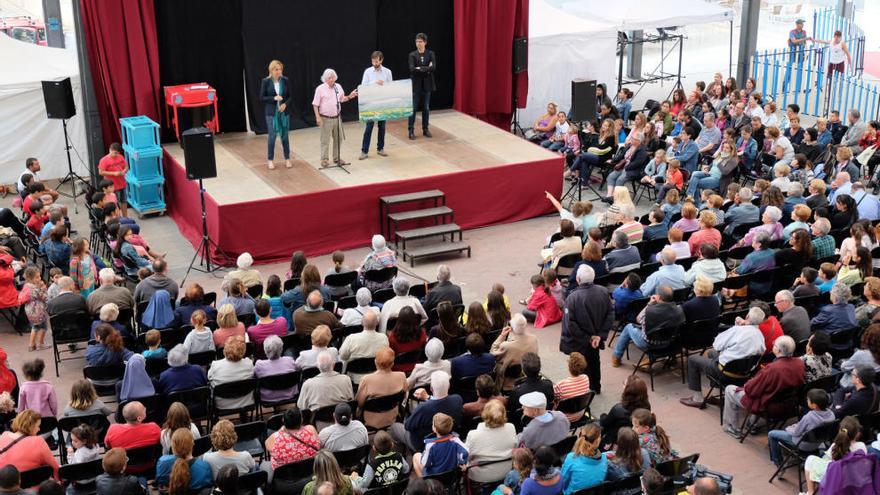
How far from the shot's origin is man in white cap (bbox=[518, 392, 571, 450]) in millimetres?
7426

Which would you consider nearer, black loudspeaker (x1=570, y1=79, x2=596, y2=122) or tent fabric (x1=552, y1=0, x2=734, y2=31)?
black loudspeaker (x1=570, y1=79, x2=596, y2=122)

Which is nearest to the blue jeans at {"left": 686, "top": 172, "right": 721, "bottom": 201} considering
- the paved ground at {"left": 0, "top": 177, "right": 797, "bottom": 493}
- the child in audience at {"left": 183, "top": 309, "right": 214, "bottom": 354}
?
the paved ground at {"left": 0, "top": 177, "right": 797, "bottom": 493}

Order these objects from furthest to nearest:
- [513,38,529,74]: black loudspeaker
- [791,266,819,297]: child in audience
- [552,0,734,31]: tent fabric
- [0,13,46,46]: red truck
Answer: [0,13,46,46]: red truck, [552,0,734,31]: tent fabric, [513,38,529,74]: black loudspeaker, [791,266,819,297]: child in audience

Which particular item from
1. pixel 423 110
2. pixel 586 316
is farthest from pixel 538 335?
pixel 423 110

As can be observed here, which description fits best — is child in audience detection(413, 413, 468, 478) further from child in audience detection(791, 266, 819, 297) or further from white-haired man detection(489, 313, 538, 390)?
child in audience detection(791, 266, 819, 297)

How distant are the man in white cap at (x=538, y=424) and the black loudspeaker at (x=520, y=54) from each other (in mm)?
11341

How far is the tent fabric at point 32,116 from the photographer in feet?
49.5

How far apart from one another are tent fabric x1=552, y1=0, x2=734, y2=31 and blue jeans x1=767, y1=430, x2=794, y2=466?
1163 centimetres

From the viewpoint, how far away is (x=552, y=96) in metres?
19.4

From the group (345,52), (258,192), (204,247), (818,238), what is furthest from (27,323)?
(818,238)

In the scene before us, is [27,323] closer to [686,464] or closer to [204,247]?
[204,247]

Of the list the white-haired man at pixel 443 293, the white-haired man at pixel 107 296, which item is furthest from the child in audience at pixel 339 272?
the white-haired man at pixel 107 296

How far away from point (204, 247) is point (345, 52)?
5.14m

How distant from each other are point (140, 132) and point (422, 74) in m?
4.26
